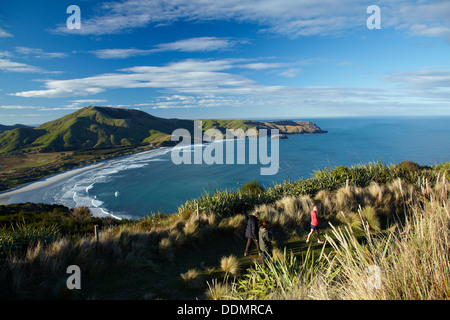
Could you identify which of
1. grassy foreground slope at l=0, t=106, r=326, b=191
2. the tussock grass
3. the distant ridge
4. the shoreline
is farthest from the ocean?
the distant ridge

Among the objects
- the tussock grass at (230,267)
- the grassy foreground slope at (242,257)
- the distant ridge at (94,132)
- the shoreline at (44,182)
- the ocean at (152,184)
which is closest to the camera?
the grassy foreground slope at (242,257)

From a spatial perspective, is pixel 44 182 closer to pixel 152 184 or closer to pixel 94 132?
pixel 152 184

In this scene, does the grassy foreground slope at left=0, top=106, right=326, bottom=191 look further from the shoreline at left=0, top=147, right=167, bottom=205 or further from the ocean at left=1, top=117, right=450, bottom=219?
the ocean at left=1, top=117, right=450, bottom=219

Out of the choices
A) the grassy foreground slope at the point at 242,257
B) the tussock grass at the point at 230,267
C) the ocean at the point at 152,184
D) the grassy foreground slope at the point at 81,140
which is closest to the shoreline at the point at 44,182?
the ocean at the point at 152,184

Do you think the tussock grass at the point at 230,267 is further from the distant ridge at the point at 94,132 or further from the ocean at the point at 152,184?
the distant ridge at the point at 94,132

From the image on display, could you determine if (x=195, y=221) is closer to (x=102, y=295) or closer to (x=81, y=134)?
(x=102, y=295)

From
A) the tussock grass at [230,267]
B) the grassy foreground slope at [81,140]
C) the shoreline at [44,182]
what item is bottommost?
the shoreline at [44,182]

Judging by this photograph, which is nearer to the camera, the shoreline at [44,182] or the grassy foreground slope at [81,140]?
the shoreline at [44,182]
